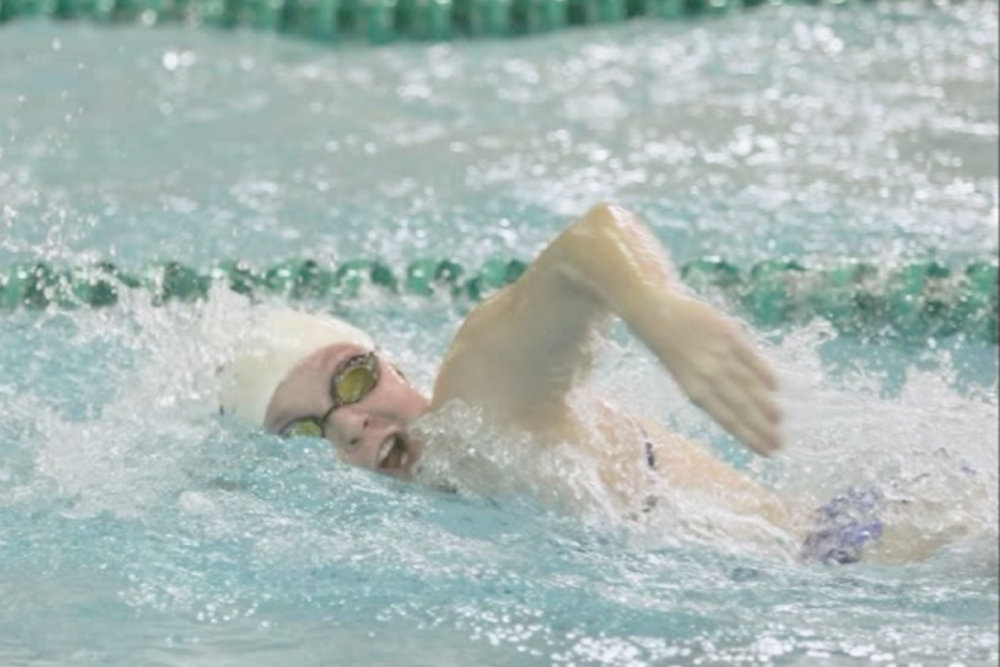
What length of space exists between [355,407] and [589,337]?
33 centimetres

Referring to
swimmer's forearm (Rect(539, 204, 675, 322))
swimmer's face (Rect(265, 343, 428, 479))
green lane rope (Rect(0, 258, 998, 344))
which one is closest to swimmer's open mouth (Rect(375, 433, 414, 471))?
swimmer's face (Rect(265, 343, 428, 479))

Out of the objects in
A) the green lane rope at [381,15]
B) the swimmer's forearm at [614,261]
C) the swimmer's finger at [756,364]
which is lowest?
the swimmer's finger at [756,364]

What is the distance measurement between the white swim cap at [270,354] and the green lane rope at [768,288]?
73cm

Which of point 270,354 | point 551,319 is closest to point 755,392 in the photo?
point 551,319

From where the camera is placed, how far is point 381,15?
4805 mm

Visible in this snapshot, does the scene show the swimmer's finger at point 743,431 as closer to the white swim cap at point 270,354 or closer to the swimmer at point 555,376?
the swimmer at point 555,376

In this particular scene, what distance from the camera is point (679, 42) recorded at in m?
4.68

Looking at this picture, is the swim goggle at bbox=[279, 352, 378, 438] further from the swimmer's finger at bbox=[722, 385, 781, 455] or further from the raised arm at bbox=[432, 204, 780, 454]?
the swimmer's finger at bbox=[722, 385, 781, 455]

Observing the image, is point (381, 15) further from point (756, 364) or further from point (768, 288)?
point (756, 364)

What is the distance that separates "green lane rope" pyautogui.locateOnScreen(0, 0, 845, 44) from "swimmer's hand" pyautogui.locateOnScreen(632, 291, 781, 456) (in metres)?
2.93

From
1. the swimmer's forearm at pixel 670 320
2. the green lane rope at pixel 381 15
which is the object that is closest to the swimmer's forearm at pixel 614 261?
the swimmer's forearm at pixel 670 320

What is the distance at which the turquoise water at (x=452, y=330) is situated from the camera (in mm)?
2213

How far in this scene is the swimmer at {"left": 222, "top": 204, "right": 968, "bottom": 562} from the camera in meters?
1.97

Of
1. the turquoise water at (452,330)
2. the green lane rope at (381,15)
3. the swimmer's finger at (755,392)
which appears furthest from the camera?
the green lane rope at (381,15)
